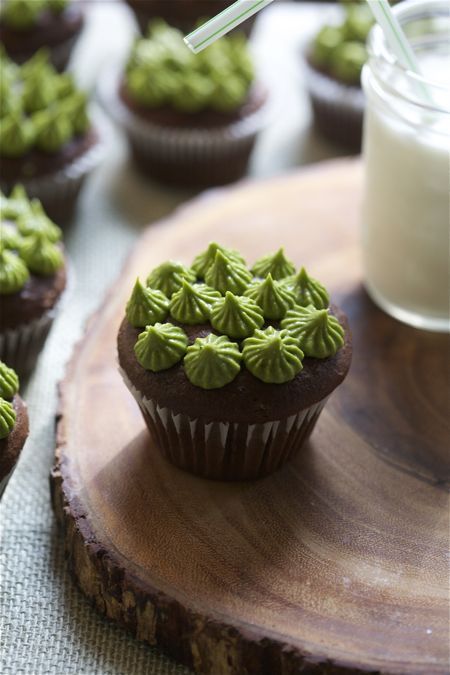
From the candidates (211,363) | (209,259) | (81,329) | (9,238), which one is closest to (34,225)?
(9,238)

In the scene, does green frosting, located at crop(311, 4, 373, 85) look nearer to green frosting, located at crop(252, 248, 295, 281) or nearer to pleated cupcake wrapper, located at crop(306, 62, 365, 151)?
pleated cupcake wrapper, located at crop(306, 62, 365, 151)

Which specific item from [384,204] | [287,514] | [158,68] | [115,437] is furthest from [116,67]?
[287,514]

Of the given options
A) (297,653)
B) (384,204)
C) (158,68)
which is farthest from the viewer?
(158,68)

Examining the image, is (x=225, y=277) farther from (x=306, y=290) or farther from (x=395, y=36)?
(x=395, y=36)

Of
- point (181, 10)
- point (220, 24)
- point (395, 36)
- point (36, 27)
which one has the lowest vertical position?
point (181, 10)

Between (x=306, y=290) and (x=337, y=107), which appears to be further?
(x=337, y=107)

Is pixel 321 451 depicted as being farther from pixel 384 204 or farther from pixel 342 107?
pixel 342 107

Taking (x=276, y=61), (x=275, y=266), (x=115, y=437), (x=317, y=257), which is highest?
(x=275, y=266)
